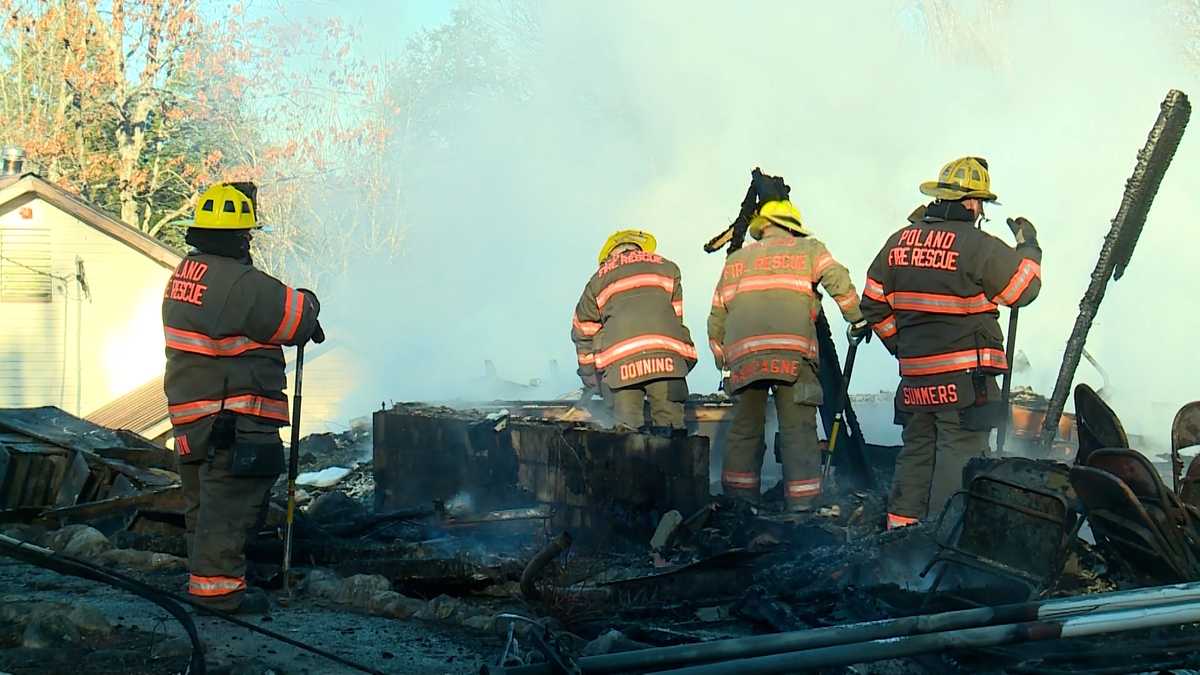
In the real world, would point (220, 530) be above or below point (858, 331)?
below

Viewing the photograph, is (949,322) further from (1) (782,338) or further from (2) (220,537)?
(2) (220,537)

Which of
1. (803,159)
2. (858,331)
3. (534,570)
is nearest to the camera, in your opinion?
(534,570)

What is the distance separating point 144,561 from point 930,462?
13.1 feet

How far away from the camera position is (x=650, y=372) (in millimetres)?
8062

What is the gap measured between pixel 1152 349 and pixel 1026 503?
449 inches

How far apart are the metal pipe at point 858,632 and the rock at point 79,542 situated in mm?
4108

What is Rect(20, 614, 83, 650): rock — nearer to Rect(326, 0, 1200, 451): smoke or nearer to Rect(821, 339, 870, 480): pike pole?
Rect(821, 339, 870, 480): pike pole

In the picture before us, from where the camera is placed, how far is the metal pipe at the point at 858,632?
3090 millimetres

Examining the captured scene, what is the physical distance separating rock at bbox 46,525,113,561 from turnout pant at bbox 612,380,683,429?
3.18 metres

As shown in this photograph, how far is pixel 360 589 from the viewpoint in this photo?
5.72 metres

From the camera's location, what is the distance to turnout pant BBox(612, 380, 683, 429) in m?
8.16

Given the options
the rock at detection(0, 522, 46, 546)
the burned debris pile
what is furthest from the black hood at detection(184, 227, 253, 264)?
the rock at detection(0, 522, 46, 546)

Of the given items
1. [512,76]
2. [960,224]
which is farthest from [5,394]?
[960,224]

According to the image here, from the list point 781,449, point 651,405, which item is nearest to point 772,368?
point 781,449
